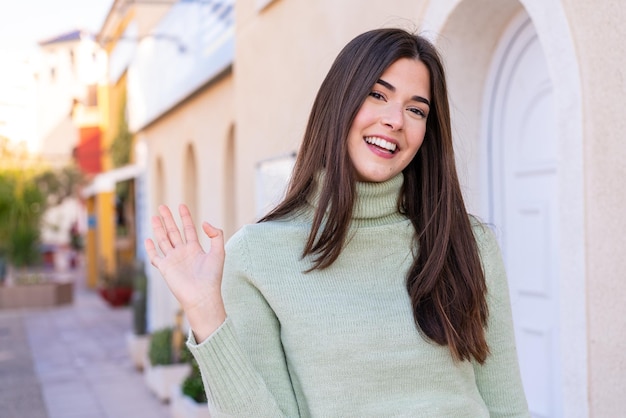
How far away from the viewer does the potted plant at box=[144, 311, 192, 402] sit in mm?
8656

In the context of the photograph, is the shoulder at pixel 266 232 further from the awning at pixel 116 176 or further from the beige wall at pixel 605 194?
the awning at pixel 116 176

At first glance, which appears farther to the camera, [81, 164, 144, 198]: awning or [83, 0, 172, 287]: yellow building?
[81, 164, 144, 198]: awning

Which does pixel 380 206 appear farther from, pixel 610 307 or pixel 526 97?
pixel 526 97

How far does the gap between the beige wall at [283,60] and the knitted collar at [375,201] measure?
88.7 inches

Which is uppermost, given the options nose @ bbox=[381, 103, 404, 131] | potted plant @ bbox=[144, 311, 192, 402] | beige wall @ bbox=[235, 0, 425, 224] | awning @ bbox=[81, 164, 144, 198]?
beige wall @ bbox=[235, 0, 425, 224]

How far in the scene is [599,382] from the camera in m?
2.95

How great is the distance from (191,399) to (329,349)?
5.29m

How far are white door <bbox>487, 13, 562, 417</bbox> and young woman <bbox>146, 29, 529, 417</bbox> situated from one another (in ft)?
6.07

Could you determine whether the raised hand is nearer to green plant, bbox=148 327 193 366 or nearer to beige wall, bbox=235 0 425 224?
beige wall, bbox=235 0 425 224

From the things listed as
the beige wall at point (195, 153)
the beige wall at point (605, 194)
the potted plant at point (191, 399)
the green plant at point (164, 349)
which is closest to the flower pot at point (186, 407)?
the potted plant at point (191, 399)

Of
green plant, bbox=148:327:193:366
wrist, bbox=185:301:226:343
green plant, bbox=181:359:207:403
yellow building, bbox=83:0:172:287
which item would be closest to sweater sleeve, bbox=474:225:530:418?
wrist, bbox=185:301:226:343

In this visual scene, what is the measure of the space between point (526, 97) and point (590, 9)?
3.67 ft

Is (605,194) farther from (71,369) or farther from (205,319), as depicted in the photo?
(71,369)

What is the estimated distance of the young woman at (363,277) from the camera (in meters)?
1.79
